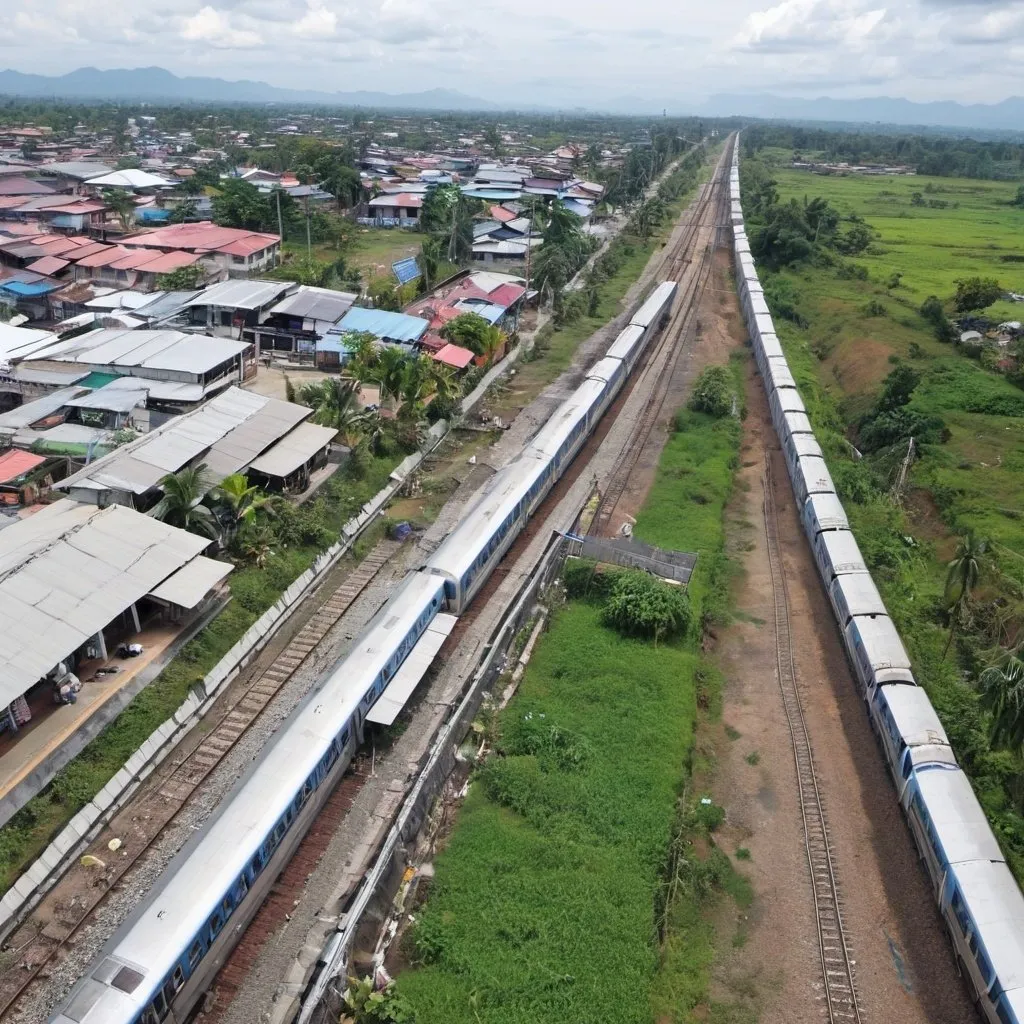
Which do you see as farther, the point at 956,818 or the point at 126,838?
the point at 126,838

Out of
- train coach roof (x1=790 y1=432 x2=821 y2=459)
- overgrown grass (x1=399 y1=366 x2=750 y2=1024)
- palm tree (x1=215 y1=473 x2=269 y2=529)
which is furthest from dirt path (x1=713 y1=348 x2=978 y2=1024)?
palm tree (x1=215 y1=473 x2=269 y2=529)

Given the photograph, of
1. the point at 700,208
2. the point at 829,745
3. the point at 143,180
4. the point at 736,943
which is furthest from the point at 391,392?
the point at 700,208

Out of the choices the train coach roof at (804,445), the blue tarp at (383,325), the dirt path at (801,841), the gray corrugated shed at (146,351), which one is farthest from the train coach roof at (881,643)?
the blue tarp at (383,325)

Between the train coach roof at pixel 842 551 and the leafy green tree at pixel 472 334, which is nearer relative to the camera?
the train coach roof at pixel 842 551

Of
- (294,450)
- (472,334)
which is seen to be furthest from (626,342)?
(294,450)

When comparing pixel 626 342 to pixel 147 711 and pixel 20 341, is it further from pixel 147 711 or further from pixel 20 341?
pixel 147 711

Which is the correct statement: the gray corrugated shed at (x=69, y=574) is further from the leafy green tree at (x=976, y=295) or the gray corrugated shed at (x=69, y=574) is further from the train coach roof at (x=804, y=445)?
the leafy green tree at (x=976, y=295)

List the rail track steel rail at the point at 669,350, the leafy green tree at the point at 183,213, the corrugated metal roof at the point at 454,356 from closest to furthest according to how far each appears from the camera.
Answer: the rail track steel rail at the point at 669,350
the corrugated metal roof at the point at 454,356
the leafy green tree at the point at 183,213
